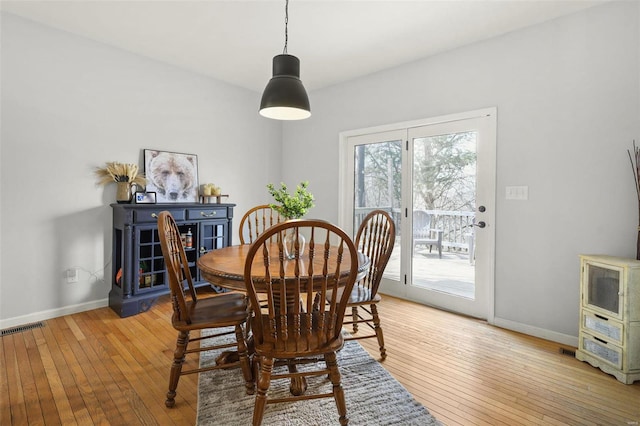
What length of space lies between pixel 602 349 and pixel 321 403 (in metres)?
1.89

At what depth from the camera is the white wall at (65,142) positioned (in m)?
2.66

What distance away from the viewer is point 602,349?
2062 millimetres

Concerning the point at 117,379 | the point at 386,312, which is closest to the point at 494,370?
the point at 386,312

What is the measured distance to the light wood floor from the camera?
162cm

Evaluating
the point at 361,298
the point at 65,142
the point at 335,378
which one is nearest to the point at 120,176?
the point at 65,142

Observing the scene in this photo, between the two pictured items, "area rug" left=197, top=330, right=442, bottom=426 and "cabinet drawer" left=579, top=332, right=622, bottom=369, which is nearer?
"area rug" left=197, top=330, right=442, bottom=426

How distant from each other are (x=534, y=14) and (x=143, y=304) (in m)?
4.23

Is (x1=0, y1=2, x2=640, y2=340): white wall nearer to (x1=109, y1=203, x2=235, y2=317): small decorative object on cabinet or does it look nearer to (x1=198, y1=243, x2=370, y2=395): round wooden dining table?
(x1=109, y1=203, x2=235, y2=317): small decorative object on cabinet

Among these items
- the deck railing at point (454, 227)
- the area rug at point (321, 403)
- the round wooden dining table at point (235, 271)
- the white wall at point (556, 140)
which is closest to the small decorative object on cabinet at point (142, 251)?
the round wooden dining table at point (235, 271)

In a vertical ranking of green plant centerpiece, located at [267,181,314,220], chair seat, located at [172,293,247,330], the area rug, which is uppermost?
green plant centerpiece, located at [267,181,314,220]

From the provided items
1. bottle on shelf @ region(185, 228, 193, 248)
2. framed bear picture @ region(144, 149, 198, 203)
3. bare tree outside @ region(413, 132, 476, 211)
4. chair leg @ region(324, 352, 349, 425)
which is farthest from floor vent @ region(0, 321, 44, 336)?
bare tree outside @ region(413, 132, 476, 211)

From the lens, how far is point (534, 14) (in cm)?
249

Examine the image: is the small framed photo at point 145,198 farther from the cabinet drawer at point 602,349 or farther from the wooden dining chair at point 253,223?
the cabinet drawer at point 602,349

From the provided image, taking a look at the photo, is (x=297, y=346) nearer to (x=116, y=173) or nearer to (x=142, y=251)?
(x=142, y=251)
